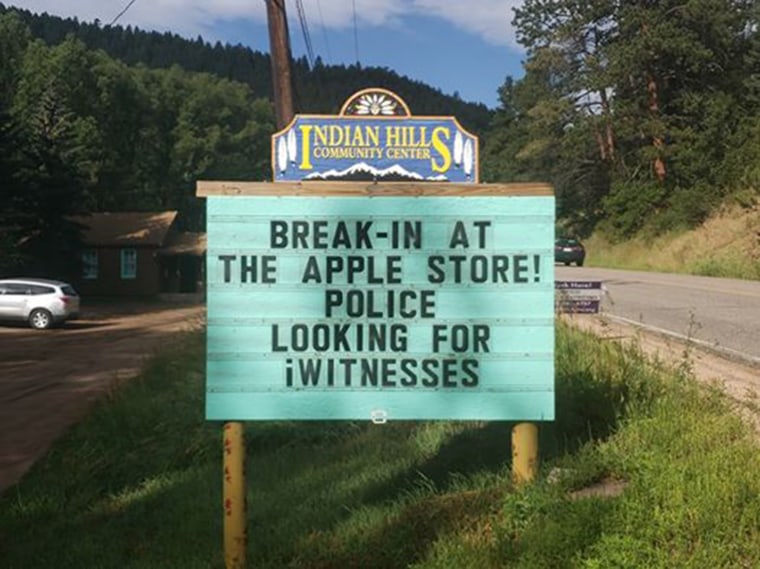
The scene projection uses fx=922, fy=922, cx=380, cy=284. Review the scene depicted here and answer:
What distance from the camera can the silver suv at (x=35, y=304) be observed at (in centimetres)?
3191

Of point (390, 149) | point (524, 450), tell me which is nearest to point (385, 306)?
point (524, 450)

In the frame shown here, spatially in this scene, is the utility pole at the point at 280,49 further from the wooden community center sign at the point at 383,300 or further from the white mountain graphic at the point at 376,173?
the wooden community center sign at the point at 383,300

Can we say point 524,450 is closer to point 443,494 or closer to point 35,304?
point 443,494

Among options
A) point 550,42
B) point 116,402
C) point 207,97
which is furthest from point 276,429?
point 207,97

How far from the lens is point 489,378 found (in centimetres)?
490

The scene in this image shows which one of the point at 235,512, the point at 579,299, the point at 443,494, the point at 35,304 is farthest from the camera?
the point at 35,304

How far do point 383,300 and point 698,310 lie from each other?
1217 cm

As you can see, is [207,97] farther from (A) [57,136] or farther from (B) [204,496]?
(B) [204,496]

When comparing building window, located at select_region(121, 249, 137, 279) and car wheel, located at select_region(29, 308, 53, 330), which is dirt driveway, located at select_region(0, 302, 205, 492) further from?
building window, located at select_region(121, 249, 137, 279)

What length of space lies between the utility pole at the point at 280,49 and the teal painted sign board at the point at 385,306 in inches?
446

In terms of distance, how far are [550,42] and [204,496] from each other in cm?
4933

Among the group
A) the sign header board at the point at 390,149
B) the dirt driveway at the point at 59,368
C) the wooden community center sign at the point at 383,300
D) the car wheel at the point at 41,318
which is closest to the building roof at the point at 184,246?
the dirt driveway at the point at 59,368

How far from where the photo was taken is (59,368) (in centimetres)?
1995

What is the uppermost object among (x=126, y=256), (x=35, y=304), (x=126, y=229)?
(x=126, y=229)
